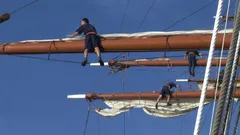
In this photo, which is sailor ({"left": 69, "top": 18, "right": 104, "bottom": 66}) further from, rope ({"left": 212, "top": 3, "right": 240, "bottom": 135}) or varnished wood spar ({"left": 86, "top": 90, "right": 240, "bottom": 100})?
varnished wood spar ({"left": 86, "top": 90, "right": 240, "bottom": 100})

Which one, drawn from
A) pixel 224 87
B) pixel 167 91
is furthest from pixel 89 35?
pixel 167 91

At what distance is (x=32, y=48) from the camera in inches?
421

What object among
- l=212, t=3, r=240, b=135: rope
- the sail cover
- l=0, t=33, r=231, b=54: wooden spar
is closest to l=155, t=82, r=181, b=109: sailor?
the sail cover

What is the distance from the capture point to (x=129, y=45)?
967 cm

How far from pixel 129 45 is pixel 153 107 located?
9175mm

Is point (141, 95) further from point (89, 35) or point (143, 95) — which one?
point (89, 35)

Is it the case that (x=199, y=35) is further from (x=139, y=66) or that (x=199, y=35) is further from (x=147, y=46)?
(x=139, y=66)

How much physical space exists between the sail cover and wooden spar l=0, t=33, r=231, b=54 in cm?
778

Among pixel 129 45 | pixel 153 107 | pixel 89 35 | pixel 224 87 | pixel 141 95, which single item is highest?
pixel 89 35

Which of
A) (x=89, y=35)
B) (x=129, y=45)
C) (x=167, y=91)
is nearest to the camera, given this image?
(x=89, y=35)

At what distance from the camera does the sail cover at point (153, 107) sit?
18.1 m

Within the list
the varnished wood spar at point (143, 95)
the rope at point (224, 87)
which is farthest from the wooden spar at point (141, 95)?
the rope at point (224, 87)

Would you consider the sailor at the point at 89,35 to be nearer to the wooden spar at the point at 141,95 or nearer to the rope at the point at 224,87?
the rope at the point at 224,87

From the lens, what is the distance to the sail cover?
18.1 meters
